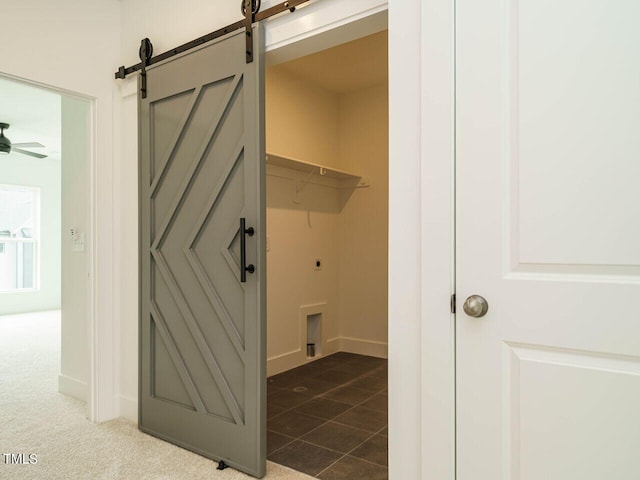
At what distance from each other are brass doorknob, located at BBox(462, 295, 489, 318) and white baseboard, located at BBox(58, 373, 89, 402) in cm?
289

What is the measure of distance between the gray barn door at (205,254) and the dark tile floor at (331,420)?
0.34 m

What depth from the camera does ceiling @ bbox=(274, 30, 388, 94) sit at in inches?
139

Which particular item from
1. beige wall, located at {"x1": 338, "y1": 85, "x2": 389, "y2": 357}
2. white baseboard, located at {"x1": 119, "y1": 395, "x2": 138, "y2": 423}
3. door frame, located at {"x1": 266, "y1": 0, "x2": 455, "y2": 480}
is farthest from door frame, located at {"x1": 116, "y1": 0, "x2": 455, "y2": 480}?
beige wall, located at {"x1": 338, "y1": 85, "x2": 389, "y2": 357}

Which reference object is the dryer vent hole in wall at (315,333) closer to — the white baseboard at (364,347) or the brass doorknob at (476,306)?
the white baseboard at (364,347)

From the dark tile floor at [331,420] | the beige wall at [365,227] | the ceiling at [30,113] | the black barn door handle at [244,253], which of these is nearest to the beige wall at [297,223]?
the beige wall at [365,227]

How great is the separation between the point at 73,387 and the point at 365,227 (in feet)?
9.70

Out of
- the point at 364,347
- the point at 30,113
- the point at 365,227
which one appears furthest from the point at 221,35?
the point at 30,113

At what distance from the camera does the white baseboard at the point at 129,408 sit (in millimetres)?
2748

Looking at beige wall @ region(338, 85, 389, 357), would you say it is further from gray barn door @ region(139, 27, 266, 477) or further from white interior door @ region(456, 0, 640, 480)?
white interior door @ region(456, 0, 640, 480)

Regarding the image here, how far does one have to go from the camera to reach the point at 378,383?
11.7 feet

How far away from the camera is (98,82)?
2754 millimetres

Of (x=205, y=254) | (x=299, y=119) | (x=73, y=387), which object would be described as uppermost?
(x=299, y=119)

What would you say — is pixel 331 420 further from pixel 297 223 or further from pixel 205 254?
pixel 297 223

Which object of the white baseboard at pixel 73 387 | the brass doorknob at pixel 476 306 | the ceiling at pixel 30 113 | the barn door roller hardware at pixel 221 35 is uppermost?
the ceiling at pixel 30 113
